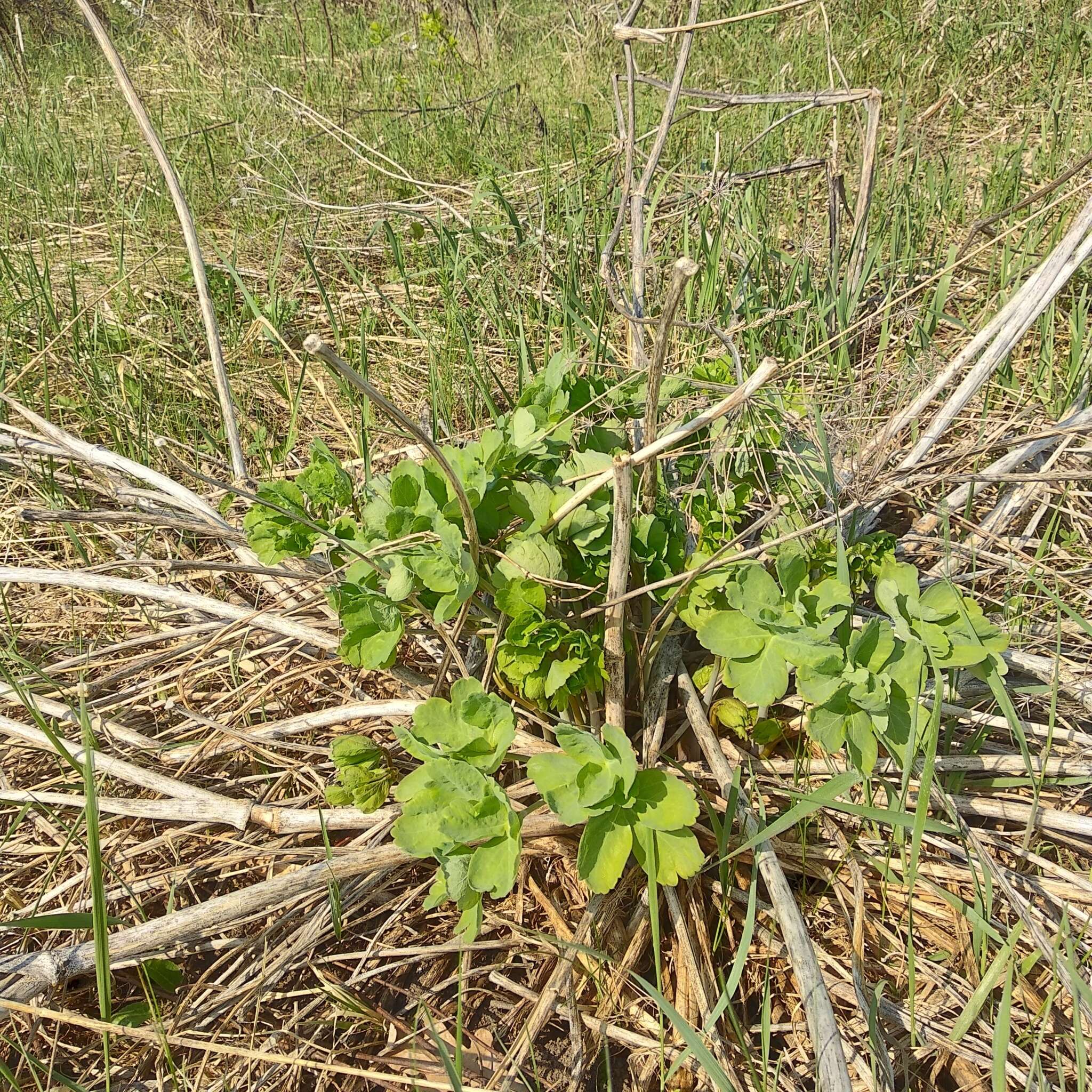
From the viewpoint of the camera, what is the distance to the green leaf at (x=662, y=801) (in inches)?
38.9

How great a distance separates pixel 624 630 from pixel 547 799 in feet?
1.20

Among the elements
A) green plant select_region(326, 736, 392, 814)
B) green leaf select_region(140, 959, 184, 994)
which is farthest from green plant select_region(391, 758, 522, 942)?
green leaf select_region(140, 959, 184, 994)

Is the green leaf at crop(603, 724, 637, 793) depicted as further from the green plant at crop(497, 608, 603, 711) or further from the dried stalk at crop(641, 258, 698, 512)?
the dried stalk at crop(641, 258, 698, 512)

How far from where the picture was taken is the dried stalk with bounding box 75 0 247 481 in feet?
4.17

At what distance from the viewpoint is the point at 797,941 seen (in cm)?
104

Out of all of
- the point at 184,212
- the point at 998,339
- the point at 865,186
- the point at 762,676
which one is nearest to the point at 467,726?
the point at 762,676

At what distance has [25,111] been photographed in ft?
13.7

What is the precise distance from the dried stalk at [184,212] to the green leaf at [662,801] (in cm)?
107

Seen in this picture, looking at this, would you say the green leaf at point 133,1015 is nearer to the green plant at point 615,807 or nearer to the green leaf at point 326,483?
the green plant at point 615,807

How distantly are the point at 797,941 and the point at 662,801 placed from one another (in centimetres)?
25

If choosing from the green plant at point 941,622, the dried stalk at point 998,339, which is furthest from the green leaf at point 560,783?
the dried stalk at point 998,339

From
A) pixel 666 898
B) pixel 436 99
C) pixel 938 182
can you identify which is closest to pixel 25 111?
pixel 436 99

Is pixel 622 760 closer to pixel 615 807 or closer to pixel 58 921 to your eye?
pixel 615 807

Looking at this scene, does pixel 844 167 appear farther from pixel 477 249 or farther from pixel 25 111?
pixel 25 111
